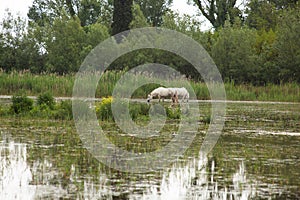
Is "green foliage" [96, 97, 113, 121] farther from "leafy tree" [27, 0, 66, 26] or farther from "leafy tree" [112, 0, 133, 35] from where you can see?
"leafy tree" [27, 0, 66, 26]

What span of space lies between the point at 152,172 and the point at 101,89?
19475 mm

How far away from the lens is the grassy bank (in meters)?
27.7

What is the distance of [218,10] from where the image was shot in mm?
53844

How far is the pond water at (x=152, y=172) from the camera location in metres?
7.06

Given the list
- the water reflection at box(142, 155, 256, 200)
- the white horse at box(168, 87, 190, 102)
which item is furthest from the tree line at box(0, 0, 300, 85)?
the water reflection at box(142, 155, 256, 200)

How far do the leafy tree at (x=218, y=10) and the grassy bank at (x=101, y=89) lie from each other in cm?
2269

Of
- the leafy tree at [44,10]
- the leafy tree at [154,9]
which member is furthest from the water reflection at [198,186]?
the leafy tree at [154,9]

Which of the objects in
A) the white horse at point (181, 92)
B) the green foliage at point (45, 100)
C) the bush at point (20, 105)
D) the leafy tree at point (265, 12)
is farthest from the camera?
the leafy tree at point (265, 12)

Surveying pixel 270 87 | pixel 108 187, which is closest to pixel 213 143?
pixel 108 187

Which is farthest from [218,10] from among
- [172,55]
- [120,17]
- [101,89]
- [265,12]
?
[101,89]

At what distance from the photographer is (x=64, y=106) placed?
16.7 metres

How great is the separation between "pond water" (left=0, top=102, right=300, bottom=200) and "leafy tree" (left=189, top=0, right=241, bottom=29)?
4108cm

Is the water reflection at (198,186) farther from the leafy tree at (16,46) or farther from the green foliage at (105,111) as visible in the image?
the leafy tree at (16,46)

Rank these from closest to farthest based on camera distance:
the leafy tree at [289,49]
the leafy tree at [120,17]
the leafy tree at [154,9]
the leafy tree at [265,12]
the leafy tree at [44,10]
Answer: the leafy tree at [289,49]
the leafy tree at [120,17]
the leafy tree at [265,12]
the leafy tree at [44,10]
the leafy tree at [154,9]
